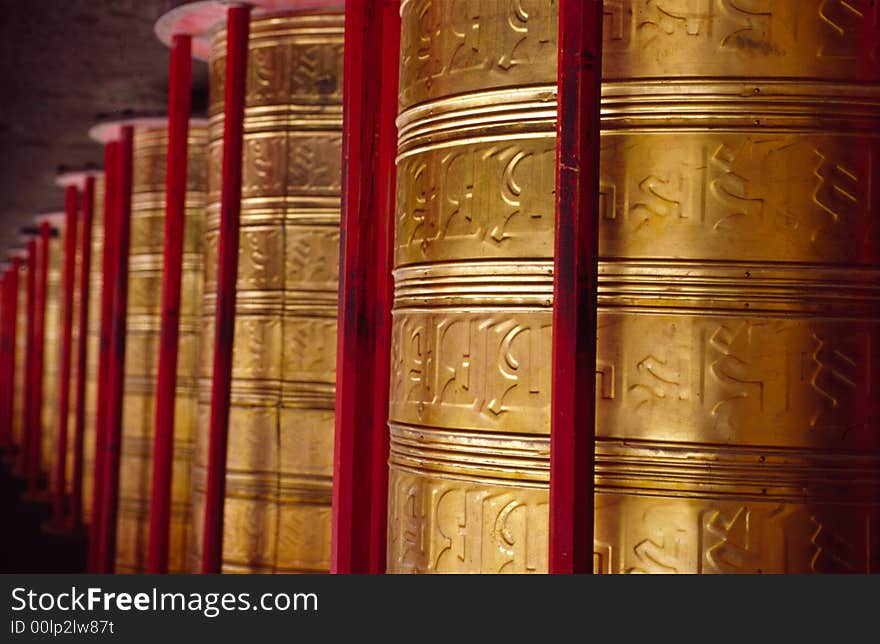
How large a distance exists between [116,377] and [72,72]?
179cm

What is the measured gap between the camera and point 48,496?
13008mm

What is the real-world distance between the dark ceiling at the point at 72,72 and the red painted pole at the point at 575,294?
356cm

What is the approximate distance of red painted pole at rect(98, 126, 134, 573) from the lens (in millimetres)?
7637

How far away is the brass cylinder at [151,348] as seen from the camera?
777 cm

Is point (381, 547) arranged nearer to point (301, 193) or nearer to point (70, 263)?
point (301, 193)

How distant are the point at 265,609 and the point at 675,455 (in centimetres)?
97

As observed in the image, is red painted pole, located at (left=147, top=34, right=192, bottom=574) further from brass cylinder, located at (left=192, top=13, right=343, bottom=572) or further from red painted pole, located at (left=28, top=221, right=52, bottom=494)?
red painted pole, located at (left=28, top=221, right=52, bottom=494)

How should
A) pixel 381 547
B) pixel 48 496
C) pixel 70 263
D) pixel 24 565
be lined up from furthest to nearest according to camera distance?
pixel 48 496
pixel 70 263
pixel 24 565
pixel 381 547

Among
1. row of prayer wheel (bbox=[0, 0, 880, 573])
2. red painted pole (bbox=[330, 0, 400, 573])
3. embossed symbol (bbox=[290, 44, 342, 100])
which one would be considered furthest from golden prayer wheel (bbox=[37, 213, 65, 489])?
row of prayer wheel (bbox=[0, 0, 880, 573])

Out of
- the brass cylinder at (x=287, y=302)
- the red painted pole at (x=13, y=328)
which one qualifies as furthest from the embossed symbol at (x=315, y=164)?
the red painted pole at (x=13, y=328)

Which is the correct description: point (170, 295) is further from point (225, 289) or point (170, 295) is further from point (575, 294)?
point (575, 294)

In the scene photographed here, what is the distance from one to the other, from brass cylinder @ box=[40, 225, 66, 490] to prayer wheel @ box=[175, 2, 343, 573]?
8583 mm

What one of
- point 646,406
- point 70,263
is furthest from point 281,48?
point 70,263

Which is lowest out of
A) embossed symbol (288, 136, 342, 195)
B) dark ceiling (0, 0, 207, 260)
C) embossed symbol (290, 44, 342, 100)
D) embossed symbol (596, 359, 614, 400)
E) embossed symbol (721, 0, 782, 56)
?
embossed symbol (596, 359, 614, 400)
